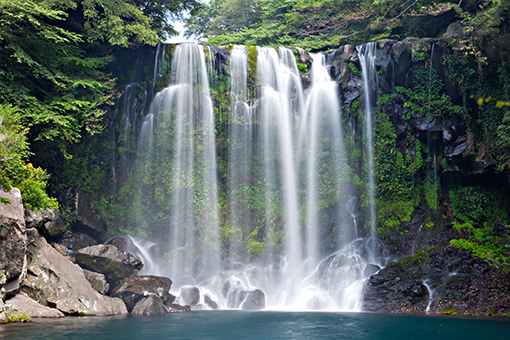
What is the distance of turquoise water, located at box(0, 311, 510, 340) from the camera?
8086 millimetres

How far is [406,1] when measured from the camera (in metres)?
17.9

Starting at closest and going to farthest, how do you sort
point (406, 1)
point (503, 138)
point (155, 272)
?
point (503, 138), point (155, 272), point (406, 1)

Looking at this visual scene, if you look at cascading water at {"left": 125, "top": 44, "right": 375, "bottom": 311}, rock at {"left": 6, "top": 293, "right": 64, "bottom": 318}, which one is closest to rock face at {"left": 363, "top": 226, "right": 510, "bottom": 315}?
cascading water at {"left": 125, "top": 44, "right": 375, "bottom": 311}

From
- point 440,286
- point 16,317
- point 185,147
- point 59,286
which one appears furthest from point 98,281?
point 440,286

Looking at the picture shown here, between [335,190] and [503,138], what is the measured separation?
765cm

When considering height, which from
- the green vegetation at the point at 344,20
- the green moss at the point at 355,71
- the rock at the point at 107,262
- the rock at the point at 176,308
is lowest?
the rock at the point at 176,308

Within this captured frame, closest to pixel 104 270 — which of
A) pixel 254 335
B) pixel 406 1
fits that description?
pixel 254 335

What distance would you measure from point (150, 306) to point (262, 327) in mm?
4225

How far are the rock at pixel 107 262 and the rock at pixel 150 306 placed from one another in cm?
144

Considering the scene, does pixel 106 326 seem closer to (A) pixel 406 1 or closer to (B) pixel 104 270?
(B) pixel 104 270

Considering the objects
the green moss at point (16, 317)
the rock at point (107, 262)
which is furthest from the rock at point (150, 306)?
the green moss at point (16, 317)

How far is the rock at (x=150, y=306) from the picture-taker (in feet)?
38.4

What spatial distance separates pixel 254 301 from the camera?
46.3ft

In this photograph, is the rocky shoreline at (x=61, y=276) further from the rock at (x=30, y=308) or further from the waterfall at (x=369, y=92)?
the waterfall at (x=369, y=92)
